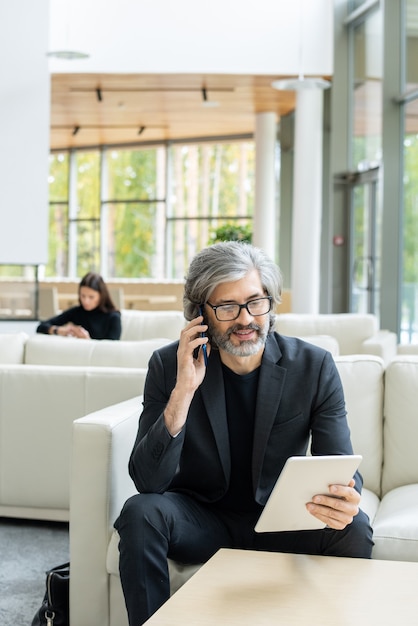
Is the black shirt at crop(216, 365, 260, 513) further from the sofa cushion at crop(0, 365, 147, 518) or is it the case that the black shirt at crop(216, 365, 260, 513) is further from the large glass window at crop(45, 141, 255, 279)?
the large glass window at crop(45, 141, 255, 279)

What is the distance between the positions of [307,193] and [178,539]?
8926 millimetres

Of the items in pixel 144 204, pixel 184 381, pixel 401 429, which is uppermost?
pixel 144 204

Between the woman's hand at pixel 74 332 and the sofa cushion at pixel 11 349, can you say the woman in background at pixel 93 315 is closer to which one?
the woman's hand at pixel 74 332

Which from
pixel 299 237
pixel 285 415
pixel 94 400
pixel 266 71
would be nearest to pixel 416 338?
pixel 299 237

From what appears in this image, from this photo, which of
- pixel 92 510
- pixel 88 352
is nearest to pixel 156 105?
pixel 88 352

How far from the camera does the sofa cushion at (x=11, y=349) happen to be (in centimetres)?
455

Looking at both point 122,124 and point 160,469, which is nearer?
point 160,469

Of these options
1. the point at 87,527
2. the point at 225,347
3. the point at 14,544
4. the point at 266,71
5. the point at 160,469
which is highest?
the point at 266,71

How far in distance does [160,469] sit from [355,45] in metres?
9.41

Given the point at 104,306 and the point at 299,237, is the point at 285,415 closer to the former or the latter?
the point at 104,306

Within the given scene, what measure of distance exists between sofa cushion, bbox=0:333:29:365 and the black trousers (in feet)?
6.40

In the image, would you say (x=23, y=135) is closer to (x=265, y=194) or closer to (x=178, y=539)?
(x=265, y=194)

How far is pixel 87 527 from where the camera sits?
9.75ft

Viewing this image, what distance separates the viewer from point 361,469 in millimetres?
3449
